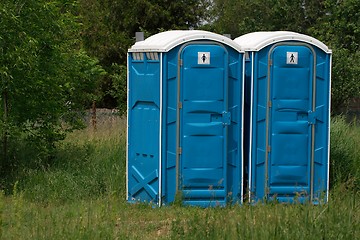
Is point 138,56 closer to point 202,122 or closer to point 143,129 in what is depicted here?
point 143,129

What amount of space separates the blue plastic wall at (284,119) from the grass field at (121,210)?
59 cm

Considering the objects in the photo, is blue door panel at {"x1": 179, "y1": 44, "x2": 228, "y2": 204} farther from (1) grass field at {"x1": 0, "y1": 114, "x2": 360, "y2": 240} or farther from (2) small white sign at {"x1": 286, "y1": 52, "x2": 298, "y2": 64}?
(2) small white sign at {"x1": 286, "y1": 52, "x2": 298, "y2": 64}

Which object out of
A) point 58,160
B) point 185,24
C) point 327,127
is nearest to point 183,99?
point 327,127

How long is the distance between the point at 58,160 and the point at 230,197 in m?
3.69

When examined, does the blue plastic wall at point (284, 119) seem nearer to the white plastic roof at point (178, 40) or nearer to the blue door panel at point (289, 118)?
the blue door panel at point (289, 118)

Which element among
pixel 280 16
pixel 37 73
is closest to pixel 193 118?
pixel 37 73

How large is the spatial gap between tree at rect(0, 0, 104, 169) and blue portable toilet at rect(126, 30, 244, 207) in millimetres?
2379

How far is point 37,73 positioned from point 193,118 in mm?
3417

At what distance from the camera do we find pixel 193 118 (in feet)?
32.8

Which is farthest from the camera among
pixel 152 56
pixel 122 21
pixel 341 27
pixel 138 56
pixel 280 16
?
pixel 280 16

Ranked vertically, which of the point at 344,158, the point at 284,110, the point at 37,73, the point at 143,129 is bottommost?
the point at 344,158

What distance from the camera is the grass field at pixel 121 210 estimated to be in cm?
741

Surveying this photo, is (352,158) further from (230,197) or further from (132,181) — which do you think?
(132,181)

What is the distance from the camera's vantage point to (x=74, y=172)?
39.3ft
